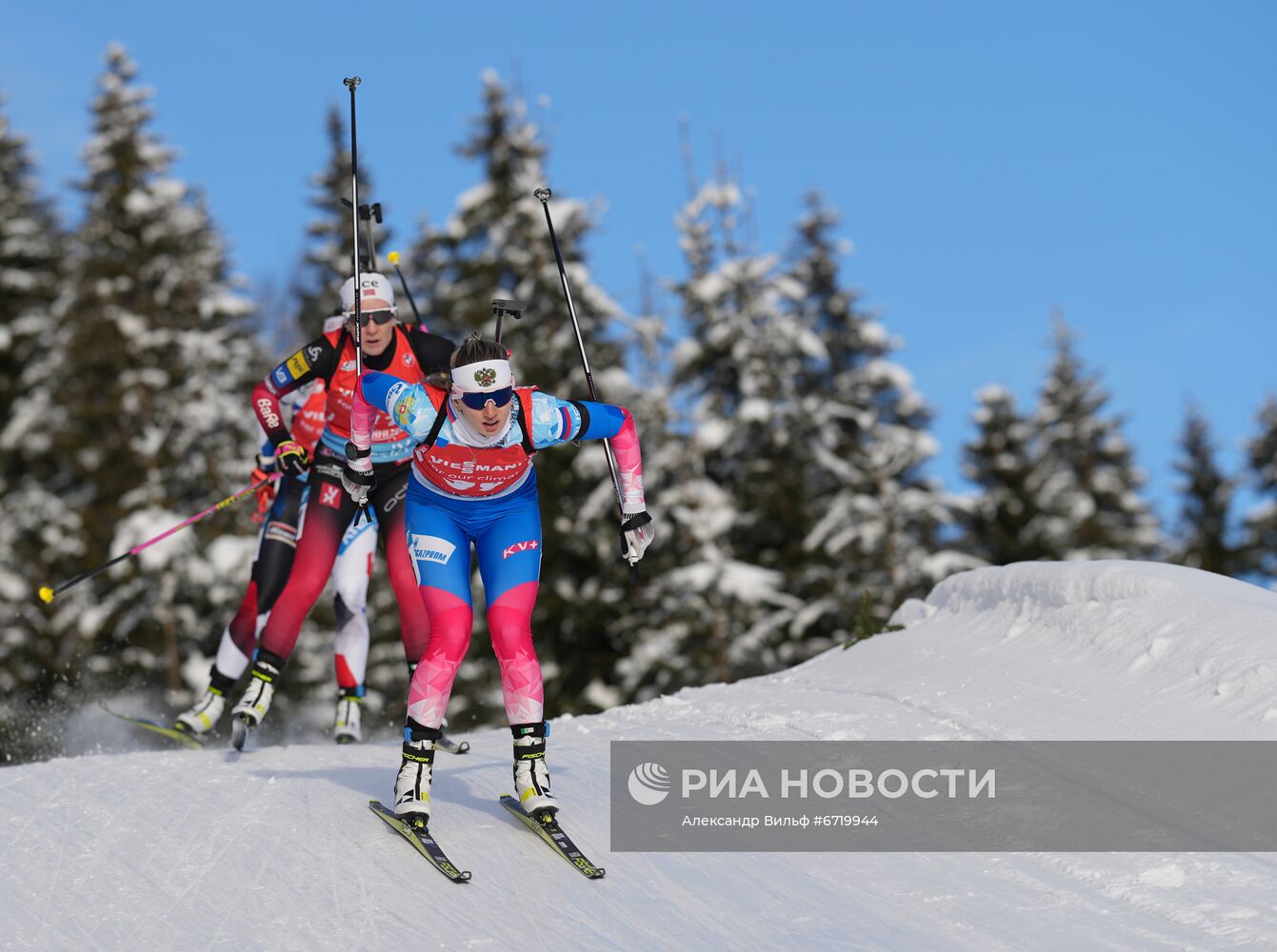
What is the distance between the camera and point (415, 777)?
17.9 feet

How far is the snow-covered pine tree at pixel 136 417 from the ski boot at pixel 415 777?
18197mm

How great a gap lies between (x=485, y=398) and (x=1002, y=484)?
29.0 meters

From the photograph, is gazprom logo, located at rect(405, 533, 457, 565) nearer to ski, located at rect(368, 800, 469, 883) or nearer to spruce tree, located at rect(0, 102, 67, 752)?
ski, located at rect(368, 800, 469, 883)

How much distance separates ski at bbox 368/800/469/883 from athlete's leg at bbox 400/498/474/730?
441 mm

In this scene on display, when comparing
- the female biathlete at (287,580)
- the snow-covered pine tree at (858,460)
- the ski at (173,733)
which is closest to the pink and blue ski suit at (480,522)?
the female biathlete at (287,580)

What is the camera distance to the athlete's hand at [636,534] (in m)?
5.70

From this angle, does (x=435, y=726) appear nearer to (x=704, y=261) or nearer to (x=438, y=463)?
(x=438, y=463)

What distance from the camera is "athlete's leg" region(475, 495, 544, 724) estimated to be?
17.9ft

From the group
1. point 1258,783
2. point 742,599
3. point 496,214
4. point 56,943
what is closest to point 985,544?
point 742,599

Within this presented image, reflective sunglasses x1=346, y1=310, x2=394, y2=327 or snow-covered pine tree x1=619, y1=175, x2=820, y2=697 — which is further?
snow-covered pine tree x1=619, y1=175, x2=820, y2=697

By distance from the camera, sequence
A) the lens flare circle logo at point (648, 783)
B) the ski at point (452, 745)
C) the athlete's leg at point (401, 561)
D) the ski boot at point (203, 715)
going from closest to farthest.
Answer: the lens flare circle logo at point (648, 783) → the athlete's leg at point (401, 561) → the ski at point (452, 745) → the ski boot at point (203, 715)

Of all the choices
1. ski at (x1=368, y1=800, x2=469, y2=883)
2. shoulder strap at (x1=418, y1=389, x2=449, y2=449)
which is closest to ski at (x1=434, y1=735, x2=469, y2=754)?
Result: ski at (x1=368, y1=800, x2=469, y2=883)

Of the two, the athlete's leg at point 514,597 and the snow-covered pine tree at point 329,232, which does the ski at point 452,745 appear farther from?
the snow-covered pine tree at point 329,232

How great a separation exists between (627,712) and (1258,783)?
4.19m
